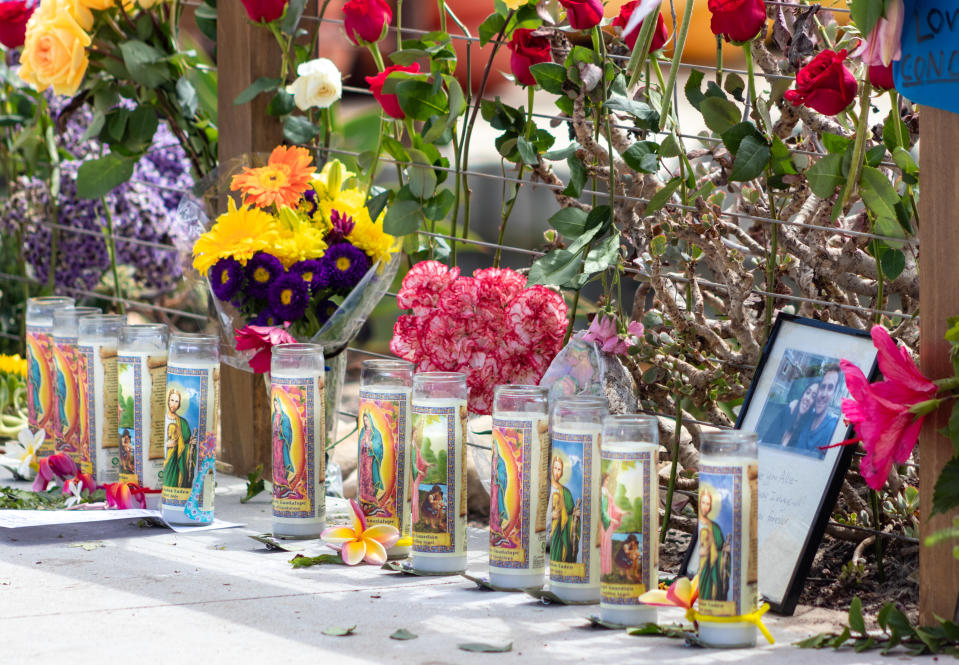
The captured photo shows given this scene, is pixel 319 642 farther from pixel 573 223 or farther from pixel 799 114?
pixel 799 114

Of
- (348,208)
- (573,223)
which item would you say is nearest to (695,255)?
(573,223)

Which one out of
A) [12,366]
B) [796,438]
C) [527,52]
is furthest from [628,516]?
[12,366]

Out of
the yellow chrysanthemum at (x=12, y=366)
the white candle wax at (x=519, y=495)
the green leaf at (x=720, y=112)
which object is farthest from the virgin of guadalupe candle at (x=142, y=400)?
the green leaf at (x=720, y=112)

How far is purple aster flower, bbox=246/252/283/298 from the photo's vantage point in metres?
2.36

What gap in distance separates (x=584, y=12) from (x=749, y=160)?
355 mm

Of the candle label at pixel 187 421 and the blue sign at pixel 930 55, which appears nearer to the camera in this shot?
the blue sign at pixel 930 55

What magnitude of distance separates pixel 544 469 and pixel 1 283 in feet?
8.16

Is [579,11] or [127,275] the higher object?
[579,11]

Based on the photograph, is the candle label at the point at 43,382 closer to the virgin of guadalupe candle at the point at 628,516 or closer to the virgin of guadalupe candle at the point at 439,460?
the virgin of guadalupe candle at the point at 439,460

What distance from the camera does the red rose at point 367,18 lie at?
2.33 m

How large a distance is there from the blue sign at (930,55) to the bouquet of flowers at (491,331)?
73cm

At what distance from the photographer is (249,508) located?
258 centimetres

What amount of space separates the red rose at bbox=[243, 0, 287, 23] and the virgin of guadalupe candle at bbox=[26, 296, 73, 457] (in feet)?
2.46

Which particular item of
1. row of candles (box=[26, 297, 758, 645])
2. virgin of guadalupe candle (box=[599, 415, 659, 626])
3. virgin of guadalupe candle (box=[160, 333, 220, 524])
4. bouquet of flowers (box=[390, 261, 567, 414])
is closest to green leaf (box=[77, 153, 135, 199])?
row of candles (box=[26, 297, 758, 645])
